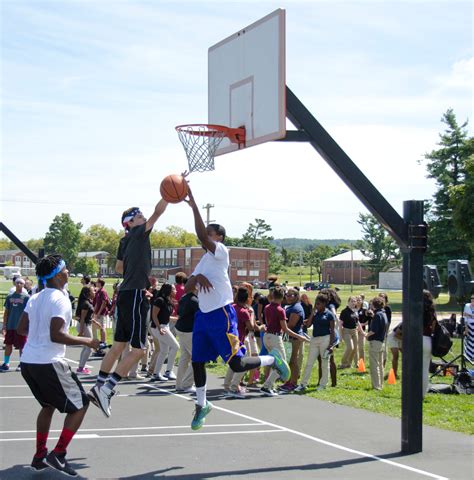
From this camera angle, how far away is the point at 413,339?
8648 mm

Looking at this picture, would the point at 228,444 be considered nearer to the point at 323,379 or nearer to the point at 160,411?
the point at 160,411

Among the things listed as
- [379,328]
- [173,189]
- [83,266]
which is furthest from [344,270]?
[173,189]

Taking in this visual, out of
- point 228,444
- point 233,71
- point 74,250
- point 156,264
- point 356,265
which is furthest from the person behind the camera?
point 356,265

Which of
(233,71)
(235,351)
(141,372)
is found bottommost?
(141,372)

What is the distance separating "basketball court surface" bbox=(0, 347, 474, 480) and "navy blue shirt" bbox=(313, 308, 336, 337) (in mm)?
1996

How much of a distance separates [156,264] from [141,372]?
377ft

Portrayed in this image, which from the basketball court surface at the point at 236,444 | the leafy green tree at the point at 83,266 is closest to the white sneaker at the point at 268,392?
Result: the basketball court surface at the point at 236,444

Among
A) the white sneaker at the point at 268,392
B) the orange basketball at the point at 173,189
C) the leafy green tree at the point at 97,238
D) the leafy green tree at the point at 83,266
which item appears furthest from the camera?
the leafy green tree at the point at 97,238

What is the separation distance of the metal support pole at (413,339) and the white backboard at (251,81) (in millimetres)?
1957

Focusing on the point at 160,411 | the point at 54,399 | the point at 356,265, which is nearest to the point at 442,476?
the point at 54,399

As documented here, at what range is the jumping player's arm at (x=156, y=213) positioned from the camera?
7.99 meters

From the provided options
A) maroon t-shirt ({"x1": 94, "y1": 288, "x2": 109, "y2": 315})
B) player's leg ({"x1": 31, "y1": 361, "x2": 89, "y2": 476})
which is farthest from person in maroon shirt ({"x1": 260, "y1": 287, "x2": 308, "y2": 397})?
maroon t-shirt ({"x1": 94, "y1": 288, "x2": 109, "y2": 315})

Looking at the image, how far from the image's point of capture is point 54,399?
7105 mm

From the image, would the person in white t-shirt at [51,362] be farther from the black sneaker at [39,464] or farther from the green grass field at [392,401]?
the green grass field at [392,401]
